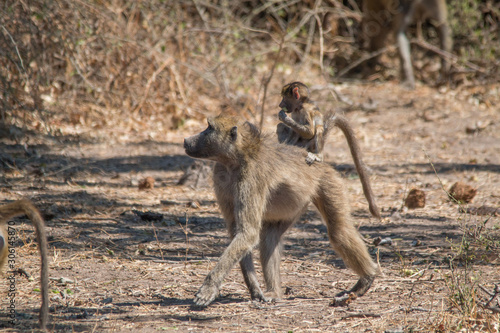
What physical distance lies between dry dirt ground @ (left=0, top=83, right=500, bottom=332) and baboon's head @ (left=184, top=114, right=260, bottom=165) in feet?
Answer: 3.52

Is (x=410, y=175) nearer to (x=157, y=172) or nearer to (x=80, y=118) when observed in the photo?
(x=157, y=172)

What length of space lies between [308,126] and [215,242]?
1.64m

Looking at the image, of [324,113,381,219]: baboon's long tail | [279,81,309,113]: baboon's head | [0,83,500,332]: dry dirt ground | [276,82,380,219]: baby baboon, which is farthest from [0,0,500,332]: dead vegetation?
[279,81,309,113]: baboon's head

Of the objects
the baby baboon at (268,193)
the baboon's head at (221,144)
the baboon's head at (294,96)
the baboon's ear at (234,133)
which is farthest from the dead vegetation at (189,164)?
the baboon's head at (294,96)

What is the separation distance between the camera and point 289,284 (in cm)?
482

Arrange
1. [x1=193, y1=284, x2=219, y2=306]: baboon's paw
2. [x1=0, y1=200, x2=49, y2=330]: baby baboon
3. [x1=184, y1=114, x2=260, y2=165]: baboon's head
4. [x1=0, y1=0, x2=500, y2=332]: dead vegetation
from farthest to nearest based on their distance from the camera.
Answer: [x1=184, y1=114, x2=260, y2=165]: baboon's head
[x1=0, y1=0, x2=500, y2=332]: dead vegetation
[x1=193, y1=284, x2=219, y2=306]: baboon's paw
[x1=0, y1=200, x2=49, y2=330]: baby baboon

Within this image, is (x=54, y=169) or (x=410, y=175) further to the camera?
(x=410, y=175)

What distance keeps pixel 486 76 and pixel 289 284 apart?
8.68 m

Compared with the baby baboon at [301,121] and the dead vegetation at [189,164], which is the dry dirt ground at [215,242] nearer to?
the dead vegetation at [189,164]

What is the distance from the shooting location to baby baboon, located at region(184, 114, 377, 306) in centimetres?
423

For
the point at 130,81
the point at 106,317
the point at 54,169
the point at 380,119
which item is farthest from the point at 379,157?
the point at 106,317

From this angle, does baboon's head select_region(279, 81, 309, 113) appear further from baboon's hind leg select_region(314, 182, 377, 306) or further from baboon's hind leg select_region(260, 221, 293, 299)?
baboon's hind leg select_region(260, 221, 293, 299)

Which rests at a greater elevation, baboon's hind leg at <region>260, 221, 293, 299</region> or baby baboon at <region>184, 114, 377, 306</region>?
baby baboon at <region>184, 114, 377, 306</region>

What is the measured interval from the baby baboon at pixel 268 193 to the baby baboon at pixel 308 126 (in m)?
0.24
